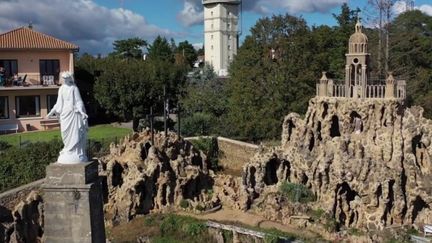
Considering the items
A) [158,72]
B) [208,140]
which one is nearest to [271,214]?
[208,140]

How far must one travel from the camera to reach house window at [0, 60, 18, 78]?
35594 mm

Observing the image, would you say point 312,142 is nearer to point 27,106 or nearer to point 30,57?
point 27,106

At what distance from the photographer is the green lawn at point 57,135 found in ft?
98.3

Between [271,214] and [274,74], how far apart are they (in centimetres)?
1375

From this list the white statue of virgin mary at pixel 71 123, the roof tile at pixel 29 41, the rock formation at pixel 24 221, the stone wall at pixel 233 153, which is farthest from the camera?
the roof tile at pixel 29 41

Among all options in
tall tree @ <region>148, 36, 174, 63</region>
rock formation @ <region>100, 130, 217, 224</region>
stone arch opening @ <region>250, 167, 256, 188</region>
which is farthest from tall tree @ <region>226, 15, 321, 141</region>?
tall tree @ <region>148, 36, 174, 63</region>

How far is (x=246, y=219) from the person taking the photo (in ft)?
75.0

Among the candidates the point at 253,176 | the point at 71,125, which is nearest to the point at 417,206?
the point at 253,176

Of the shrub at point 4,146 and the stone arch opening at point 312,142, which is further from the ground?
the stone arch opening at point 312,142

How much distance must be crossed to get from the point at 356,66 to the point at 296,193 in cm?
653

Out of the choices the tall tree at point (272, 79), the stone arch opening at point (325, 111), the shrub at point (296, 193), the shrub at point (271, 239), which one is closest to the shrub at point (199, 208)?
the shrub at point (296, 193)

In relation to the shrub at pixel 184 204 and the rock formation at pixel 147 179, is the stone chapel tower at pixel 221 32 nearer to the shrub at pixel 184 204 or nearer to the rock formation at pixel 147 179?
the rock formation at pixel 147 179

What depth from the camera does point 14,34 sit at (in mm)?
36500

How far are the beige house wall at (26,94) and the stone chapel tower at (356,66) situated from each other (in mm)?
20789
